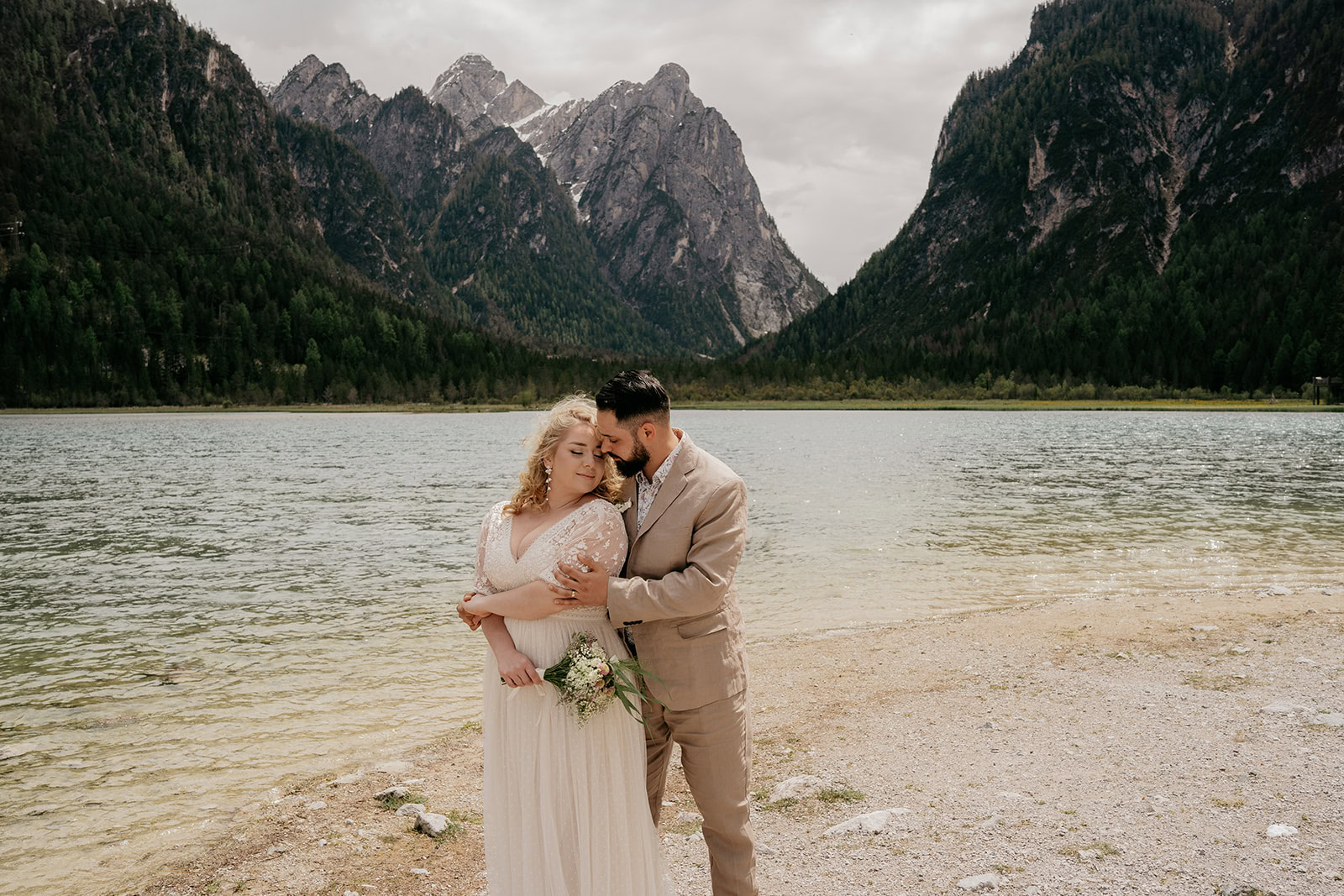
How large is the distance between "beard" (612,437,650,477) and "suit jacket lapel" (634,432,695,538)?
25 cm

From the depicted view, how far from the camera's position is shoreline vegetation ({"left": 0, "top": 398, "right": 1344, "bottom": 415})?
156875 mm

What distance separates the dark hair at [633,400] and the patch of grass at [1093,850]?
4.50 meters

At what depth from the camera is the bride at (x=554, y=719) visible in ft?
17.7

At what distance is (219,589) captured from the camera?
21516 millimetres

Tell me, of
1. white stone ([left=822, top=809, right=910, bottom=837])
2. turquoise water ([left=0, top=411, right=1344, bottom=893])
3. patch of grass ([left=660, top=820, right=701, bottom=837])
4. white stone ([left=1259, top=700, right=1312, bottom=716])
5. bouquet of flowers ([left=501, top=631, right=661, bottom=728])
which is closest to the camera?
bouquet of flowers ([left=501, top=631, right=661, bottom=728])

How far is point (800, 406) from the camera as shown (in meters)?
186

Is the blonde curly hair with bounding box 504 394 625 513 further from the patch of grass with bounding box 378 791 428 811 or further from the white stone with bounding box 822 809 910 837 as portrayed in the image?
the patch of grass with bounding box 378 791 428 811

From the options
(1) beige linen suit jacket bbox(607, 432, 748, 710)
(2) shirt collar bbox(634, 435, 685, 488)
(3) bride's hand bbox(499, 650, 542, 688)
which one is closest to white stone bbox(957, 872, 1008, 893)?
(1) beige linen suit jacket bbox(607, 432, 748, 710)

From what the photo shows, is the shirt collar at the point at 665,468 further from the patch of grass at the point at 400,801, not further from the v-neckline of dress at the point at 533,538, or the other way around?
the patch of grass at the point at 400,801

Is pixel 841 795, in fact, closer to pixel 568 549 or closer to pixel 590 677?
pixel 590 677

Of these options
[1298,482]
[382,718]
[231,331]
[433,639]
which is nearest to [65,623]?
[433,639]

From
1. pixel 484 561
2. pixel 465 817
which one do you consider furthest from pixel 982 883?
pixel 465 817

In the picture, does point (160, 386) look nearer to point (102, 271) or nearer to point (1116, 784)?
point (102, 271)

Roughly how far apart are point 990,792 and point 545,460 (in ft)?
17.3
